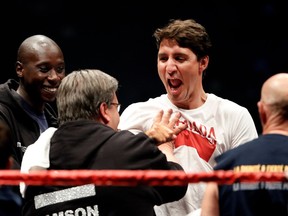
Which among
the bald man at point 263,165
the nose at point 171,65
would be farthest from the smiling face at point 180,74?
the bald man at point 263,165

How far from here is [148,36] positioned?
4695 mm

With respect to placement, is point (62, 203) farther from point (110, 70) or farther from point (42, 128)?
point (110, 70)

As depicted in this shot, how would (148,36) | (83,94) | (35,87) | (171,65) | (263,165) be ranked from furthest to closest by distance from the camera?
(148,36) → (35,87) → (171,65) → (83,94) → (263,165)

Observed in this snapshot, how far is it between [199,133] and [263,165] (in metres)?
0.68

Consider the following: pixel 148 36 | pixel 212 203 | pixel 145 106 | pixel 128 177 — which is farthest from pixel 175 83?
pixel 148 36

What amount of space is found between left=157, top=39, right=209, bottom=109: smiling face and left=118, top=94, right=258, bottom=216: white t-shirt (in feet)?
0.14

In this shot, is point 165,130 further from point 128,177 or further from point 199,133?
point 128,177

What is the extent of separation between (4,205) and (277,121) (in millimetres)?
749

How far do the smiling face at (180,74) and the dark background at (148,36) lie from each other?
192cm

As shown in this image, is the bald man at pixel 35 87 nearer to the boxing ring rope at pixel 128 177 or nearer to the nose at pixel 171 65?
the nose at pixel 171 65

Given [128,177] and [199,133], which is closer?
[128,177]

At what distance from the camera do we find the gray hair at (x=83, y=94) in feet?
6.83

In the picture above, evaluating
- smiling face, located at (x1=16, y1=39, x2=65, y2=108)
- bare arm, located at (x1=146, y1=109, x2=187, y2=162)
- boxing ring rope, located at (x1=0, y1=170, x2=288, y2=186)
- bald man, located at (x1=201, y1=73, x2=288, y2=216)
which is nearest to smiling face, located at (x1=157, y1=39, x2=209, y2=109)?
bare arm, located at (x1=146, y1=109, x2=187, y2=162)

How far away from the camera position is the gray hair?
2.08 metres
